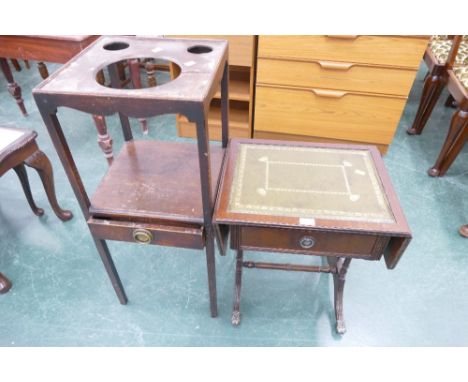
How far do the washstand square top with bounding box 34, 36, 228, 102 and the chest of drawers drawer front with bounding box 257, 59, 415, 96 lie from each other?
0.95m

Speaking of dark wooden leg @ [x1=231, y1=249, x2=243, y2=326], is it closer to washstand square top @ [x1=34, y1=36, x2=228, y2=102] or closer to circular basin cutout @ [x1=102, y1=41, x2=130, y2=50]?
washstand square top @ [x1=34, y1=36, x2=228, y2=102]

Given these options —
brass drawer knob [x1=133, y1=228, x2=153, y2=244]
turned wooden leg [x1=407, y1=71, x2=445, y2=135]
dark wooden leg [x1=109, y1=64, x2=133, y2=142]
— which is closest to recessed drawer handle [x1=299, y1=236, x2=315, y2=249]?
brass drawer knob [x1=133, y1=228, x2=153, y2=244]

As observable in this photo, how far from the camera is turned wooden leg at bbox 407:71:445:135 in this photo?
2.20m

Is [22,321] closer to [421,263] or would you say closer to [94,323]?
[94,323]

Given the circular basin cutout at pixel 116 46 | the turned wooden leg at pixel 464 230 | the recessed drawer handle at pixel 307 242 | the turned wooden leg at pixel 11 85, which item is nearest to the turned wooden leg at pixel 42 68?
the turned wooden leg at pixel 11 85

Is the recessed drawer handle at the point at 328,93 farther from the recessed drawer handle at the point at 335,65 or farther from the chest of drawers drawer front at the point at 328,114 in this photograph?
the recessed drawer handle at the point at 335,65

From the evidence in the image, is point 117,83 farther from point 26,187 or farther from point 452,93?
point 452,93

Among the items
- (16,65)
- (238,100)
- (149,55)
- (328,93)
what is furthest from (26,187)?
(16,65)

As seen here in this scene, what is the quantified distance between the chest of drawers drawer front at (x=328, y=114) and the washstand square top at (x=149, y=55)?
106 centimetres

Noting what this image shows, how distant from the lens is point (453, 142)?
1.97m

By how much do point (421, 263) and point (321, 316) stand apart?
63cm

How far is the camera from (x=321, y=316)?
1467mm

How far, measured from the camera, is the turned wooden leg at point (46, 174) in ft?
5.22

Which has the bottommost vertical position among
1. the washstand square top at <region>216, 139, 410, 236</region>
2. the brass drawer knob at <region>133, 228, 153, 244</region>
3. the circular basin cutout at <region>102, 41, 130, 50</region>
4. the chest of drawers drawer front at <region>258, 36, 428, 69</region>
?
the brass drawer knob at <region>133, 228, 153, 244</region>
